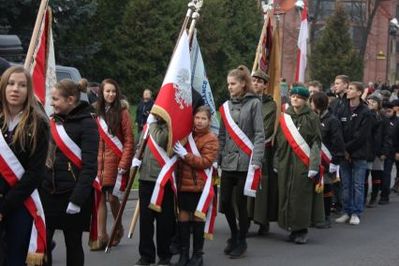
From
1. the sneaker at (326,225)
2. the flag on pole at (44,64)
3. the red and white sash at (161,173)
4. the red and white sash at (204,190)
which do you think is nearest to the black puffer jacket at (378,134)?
the sneaker at (326,225)

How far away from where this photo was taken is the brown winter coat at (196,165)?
301 inches

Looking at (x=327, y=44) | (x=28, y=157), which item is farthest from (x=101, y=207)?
(x=327, y=44)

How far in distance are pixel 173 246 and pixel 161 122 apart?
4.78 ft

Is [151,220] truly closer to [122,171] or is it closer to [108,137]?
[122,171]

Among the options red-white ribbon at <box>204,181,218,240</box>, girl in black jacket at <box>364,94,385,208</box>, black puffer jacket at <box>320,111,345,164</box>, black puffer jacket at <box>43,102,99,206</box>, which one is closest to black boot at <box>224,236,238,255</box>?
red-white ribbon at <box>204,181,218,240</box>

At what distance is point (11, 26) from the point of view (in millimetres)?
24719

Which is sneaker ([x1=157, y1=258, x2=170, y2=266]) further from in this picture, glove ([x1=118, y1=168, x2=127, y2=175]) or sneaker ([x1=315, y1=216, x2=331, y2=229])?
sneaker ([x1=315, y1=216, x2=331, y2=229])

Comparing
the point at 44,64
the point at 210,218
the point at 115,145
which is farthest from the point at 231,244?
the point at 44,64

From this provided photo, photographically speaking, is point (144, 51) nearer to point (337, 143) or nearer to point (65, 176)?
point (337, 143)

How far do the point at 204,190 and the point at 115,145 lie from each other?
1.33 m

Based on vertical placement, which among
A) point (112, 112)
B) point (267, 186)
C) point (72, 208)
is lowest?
point (267, 186)

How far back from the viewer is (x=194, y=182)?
304 inches

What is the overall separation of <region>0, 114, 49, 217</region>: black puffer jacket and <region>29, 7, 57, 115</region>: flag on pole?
8.15 ft

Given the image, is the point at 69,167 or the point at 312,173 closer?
the point at 69,167
